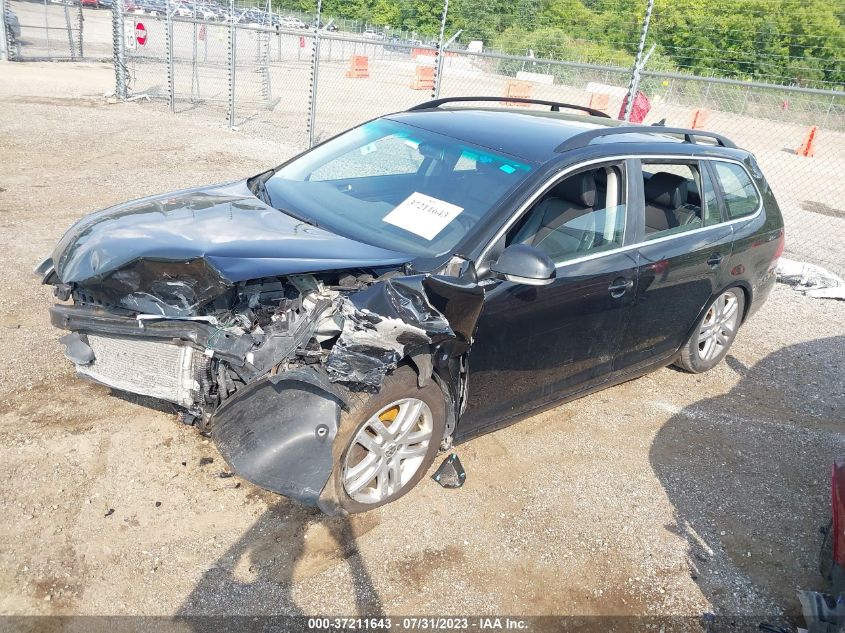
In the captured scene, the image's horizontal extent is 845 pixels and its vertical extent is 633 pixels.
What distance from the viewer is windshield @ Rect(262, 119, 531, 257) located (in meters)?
3.52

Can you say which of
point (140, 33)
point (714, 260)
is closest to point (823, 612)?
point (714, 260)

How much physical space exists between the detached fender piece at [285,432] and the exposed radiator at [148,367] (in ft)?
0.77

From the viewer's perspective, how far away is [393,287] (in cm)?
309

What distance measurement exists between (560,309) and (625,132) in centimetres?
141

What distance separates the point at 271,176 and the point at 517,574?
9.47 feet

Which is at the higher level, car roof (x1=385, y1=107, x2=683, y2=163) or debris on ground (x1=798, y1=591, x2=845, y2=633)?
car roof (x1=385, y1=107, x2=683, y2=163)

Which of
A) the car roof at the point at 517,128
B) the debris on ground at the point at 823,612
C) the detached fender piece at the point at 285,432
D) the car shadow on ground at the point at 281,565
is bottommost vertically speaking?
the car shadow on ground at the point at 281,565

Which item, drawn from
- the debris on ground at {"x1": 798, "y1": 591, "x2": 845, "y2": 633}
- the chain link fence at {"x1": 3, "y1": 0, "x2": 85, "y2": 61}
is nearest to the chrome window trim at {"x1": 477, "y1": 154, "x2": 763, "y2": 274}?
the debris on ground at {"x1": 798, "y1": 591, "x2": 845, "y2": 633}

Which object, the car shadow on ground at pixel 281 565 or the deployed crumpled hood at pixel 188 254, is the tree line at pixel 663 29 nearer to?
the deployed crumpled hood at pixel 188 254

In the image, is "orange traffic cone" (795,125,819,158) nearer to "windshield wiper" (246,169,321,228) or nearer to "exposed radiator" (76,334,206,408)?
"windshield wiper" (246,169,321,228)

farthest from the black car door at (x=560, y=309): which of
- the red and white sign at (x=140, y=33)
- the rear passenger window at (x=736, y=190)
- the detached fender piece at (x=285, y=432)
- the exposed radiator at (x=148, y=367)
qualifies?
the red and white sign at (x=140, y=33)

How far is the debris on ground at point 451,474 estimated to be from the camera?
3643 mm

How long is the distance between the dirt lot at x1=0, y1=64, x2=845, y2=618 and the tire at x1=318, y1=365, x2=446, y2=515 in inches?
5.6

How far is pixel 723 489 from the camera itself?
3.99m
